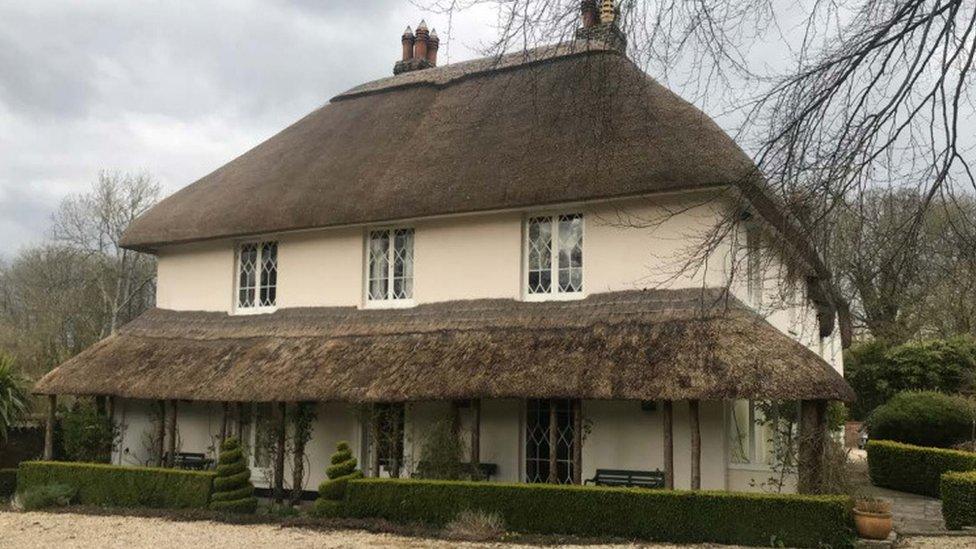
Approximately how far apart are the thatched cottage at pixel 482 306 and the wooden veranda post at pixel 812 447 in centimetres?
4

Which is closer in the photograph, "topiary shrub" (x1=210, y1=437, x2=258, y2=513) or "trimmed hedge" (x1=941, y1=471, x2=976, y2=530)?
"trimmed hedge" (x1=941, y1=471, x2=976, y2=530)

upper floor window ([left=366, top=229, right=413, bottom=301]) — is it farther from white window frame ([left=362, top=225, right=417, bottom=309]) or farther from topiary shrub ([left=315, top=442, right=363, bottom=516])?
topiary shrub ([left=315, top=442, right=363, bottom=516])

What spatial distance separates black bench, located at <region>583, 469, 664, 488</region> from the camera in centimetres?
1310

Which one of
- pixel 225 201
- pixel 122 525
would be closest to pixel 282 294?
pixel 225 201

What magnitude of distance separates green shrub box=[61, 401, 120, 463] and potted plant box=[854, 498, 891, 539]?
14602 millimetres

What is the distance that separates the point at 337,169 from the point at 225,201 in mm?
2731

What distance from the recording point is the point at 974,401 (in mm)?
19969

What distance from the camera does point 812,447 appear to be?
1166cm

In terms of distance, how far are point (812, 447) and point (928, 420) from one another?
9305 mm

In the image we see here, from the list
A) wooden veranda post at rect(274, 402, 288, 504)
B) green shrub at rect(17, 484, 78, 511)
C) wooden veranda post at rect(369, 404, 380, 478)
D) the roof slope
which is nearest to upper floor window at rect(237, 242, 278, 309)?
the roof slope

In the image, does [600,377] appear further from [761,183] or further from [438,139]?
[438,139]

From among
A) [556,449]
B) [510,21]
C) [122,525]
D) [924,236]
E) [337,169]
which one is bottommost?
[122,525]

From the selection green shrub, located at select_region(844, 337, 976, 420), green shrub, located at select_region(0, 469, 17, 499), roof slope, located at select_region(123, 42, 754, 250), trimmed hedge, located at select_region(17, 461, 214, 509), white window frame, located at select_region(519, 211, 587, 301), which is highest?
roof slope, located at select_region(123, 42, 754, 250)

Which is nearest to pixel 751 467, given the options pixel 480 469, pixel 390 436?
pixel 480 469
